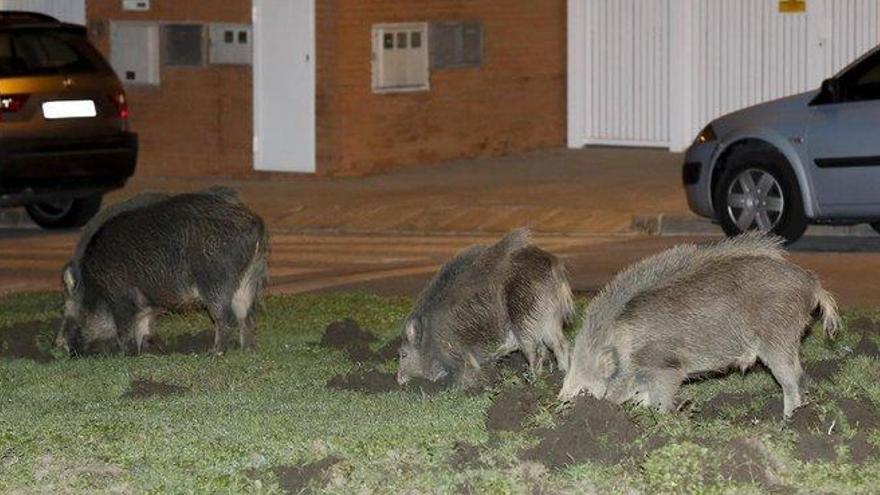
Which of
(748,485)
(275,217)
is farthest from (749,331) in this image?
(275,217)

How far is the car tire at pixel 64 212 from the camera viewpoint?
19.4 metres

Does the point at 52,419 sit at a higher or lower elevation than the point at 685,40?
lower

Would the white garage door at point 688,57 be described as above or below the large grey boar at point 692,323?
above

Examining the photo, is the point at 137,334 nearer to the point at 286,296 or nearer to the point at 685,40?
the point at 286,296

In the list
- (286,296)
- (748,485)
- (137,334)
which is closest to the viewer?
(748,485)

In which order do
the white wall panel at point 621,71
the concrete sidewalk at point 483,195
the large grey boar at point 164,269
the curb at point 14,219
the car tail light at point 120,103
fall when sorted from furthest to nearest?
the white wall panel at point 621,71 → the curb at point 14,219 → the car tail light at point 120,103 → the concrete sidewalk at point 483,195 → the large grey boar at point 164,269

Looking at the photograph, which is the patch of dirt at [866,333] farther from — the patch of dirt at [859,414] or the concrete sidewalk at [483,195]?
the concrete sidewalk at [483,195]

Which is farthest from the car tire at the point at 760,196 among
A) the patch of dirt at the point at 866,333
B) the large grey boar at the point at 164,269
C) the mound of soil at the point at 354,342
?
the large grey boar at the point at 164,269

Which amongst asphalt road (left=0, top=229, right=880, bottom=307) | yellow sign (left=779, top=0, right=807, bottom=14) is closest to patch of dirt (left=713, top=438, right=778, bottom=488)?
asphalt road (left=0, top=229, right=880, bottom=307)

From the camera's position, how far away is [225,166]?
886 inches

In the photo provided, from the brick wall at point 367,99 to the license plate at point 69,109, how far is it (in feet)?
12.0

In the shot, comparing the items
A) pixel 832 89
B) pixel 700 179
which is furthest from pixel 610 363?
pixel 700 179

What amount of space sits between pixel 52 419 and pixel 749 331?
313cm

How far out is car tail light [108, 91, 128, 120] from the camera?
18.8 metres
